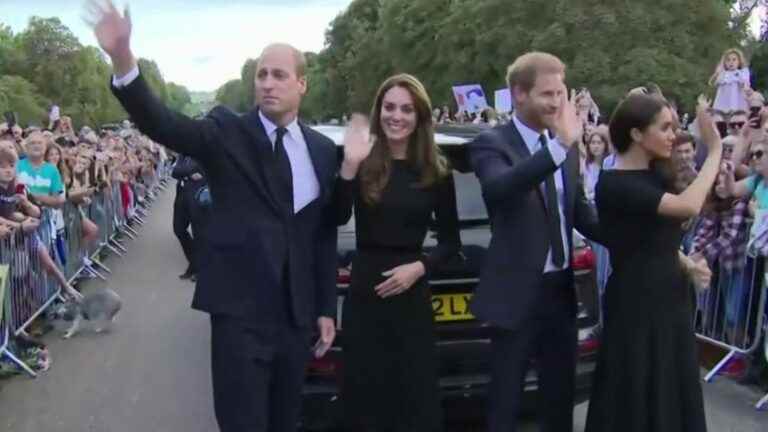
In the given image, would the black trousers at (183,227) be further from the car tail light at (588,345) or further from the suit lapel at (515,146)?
the suit lapel at (515,146)

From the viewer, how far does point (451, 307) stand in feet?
16.3

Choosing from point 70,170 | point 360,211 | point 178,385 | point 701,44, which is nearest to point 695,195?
point 360,211

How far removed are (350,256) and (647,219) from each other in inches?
63.3

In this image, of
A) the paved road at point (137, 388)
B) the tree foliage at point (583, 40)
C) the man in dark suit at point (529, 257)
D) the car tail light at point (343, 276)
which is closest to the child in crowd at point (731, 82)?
the paved road at point (137, 388)

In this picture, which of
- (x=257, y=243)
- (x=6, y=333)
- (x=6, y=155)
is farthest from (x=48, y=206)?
(x=257, y=243)

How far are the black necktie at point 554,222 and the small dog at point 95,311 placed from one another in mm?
6036

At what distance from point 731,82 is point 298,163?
10.6 meters

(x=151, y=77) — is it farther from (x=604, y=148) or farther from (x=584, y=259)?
(x=584, y=259)

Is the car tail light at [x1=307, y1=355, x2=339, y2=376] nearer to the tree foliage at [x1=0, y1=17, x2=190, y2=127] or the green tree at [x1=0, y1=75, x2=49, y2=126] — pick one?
the green tree at [x1=0, y1=75, x2=49, y2=126]

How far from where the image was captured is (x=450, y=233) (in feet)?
14.3

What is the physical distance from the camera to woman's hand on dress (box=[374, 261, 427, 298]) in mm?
4160

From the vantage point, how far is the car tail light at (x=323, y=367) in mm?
4988

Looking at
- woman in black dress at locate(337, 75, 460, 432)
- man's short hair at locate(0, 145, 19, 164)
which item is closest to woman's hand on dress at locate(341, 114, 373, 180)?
woman in black dress at locate(337, 75, 460, 432)

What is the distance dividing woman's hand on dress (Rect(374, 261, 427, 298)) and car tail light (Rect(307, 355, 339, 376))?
36.0 inches
